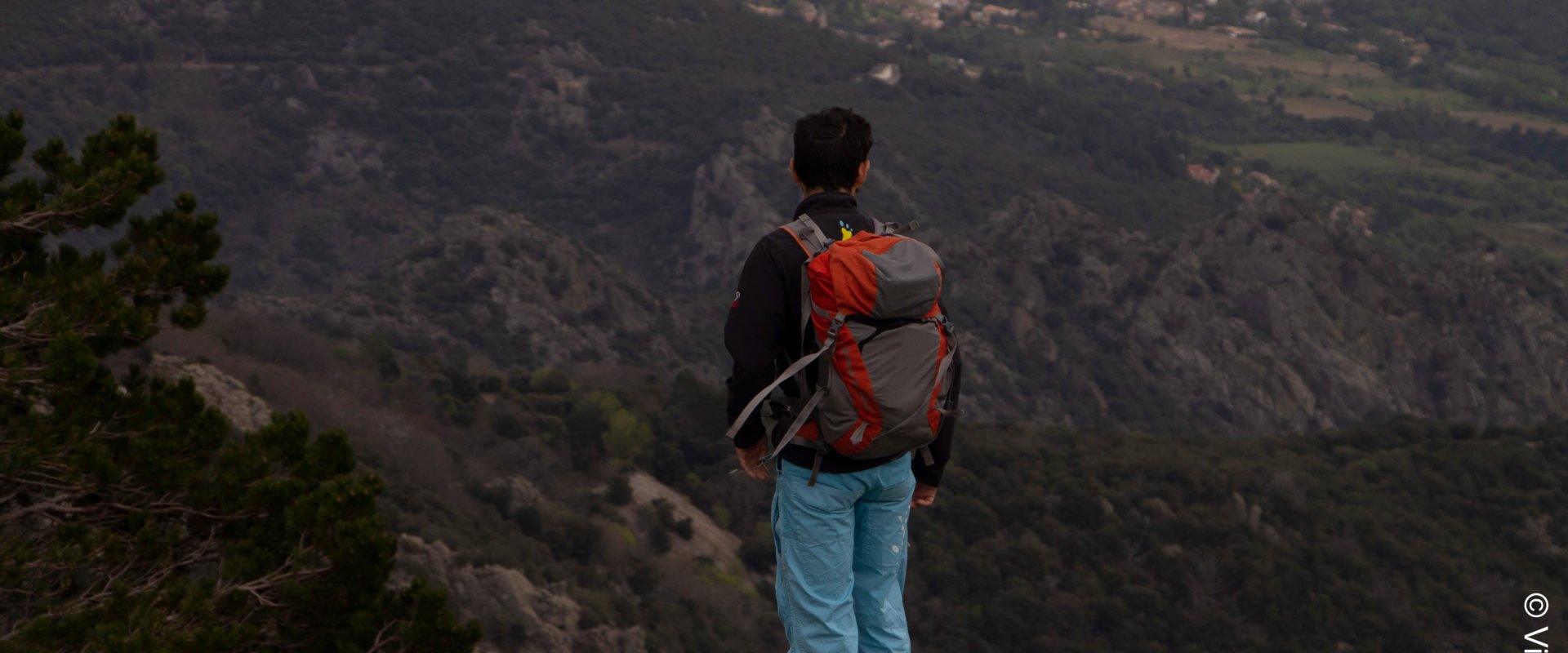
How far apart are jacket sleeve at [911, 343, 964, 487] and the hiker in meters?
0.01

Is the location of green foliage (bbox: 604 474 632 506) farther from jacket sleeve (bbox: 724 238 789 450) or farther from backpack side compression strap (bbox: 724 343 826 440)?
jacket sleeve (bbox: 724 238 789 450)

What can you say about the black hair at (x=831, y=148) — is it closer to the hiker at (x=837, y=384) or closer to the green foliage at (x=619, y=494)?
the hiker at (x=837, y=384)

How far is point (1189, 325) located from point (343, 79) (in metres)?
59.9

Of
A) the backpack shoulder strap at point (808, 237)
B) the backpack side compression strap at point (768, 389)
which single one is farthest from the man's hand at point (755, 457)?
the backpack shoulder strap at point (808, 237)

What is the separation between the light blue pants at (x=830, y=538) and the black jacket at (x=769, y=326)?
0.10m

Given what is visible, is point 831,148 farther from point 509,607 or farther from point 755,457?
point 509,607

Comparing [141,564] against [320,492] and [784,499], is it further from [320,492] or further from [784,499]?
[784,499]

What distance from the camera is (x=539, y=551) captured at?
3125 cm

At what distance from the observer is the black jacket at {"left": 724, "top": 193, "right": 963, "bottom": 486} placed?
7590 mm

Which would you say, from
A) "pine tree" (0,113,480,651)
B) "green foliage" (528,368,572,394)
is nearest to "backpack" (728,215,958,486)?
"pine tree" (0,113,480,651)

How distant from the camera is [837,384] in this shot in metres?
7.55

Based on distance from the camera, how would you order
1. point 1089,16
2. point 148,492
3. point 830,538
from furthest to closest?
point 1089,16 → point 148,492 → point 830,538

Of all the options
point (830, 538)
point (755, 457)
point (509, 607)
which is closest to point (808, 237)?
point (755, 457)

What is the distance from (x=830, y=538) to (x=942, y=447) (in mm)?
780
